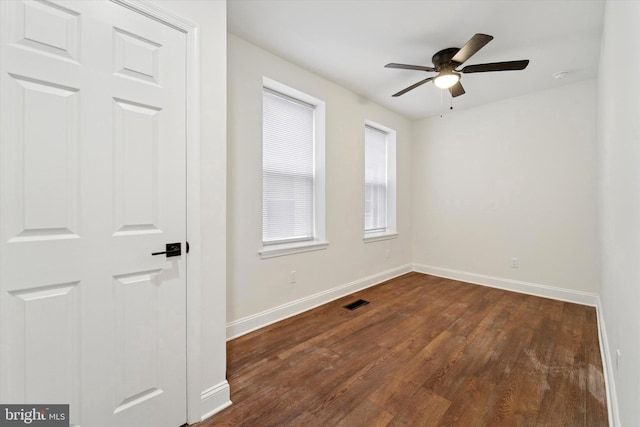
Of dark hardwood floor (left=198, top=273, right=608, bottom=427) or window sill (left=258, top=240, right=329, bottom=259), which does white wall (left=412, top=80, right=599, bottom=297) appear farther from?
window sill (left=258, top=240, right=329, bottom=259)

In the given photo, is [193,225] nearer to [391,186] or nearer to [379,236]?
[379,236]

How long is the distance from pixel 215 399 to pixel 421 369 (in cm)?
145

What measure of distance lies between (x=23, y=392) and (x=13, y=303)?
372mm

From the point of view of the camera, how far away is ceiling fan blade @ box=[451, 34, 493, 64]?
6.16 feet

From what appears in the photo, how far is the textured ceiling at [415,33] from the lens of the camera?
2043mm

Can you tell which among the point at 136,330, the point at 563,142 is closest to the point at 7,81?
the point at 136,330

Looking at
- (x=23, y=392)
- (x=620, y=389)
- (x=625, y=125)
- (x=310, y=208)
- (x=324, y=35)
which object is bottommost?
(x=620, y=389)

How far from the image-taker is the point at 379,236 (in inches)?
162

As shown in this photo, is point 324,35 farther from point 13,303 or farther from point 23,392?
point 23,392

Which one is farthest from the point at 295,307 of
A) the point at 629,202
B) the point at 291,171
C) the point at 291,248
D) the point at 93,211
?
the point at 629,202

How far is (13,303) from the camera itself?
1.03 metres

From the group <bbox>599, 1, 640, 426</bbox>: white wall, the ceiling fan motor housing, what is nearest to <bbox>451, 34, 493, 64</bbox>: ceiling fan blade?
the ceiling fan motor housing

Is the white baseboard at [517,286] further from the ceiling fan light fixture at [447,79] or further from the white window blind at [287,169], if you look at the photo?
the ceiling fan light fixture at [447,79]

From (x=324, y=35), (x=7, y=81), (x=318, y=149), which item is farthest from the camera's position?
(x=318, y=149)
